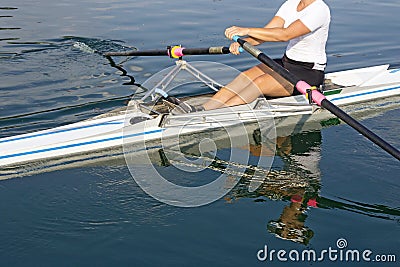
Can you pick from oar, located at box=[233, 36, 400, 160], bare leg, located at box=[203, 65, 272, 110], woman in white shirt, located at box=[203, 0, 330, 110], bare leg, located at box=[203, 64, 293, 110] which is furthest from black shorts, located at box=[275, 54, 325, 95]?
oar, located at box=[233, 36, 400, 160]

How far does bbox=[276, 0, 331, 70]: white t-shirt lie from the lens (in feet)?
21.8

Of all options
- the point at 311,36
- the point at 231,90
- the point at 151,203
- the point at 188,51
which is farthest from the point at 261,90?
the point at 151,203

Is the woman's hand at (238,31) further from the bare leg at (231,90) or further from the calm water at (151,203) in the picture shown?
the calm water at (151,203)

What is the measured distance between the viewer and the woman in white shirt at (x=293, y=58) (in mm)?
A: 6598

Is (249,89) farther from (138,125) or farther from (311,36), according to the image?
(138,125)

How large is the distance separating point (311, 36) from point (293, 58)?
360 millimetres

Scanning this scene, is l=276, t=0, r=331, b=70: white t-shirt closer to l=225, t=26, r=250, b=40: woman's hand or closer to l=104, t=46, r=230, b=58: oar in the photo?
l=225, t=26, r=250, b=40: woman's hand

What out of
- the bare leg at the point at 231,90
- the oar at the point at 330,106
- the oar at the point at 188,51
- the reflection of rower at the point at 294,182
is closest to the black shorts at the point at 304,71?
the bare leg at the point at 231,90

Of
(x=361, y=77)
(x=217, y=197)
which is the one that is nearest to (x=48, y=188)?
(x=217, y=197)

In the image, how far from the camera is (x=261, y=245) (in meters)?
4.66

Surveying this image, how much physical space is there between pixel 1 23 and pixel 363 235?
410 inches

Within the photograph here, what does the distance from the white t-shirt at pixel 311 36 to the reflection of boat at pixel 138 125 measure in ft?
1.82

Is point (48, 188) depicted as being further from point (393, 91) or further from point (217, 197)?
point (393, 91)

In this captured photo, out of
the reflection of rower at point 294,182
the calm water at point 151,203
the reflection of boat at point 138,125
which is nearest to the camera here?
the calm water at point 151,203
